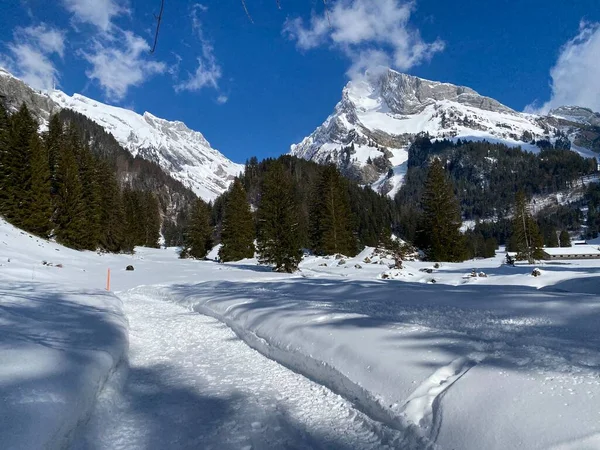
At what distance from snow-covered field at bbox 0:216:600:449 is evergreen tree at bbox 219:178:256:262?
106 ft

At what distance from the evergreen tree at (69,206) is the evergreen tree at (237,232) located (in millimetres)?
14590

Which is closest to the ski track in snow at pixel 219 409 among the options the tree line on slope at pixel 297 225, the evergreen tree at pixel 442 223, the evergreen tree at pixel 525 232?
the tree line on slope at pixel 297 225

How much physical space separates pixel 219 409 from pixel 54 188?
133 feet

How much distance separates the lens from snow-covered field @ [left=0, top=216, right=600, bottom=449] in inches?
125

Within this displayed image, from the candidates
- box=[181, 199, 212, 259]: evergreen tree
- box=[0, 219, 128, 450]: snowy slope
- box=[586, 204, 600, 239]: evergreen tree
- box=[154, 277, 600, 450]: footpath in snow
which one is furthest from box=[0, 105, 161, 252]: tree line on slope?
box=[586, 204, 600, 239]: evergreen tree

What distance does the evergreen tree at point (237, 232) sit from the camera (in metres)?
40.9

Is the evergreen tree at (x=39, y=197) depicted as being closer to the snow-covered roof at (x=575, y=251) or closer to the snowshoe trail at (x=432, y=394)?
the snowshoe trail at (x=432, y=394)

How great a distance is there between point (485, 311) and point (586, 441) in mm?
3923

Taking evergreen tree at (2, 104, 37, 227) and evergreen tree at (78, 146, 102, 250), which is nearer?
evergreen tree at (2, 104, 37, 227)

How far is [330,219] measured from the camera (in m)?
38.6

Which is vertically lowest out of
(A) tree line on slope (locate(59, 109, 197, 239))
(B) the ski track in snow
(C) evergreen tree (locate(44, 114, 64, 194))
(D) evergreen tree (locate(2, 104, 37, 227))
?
(B) the ski track in snow

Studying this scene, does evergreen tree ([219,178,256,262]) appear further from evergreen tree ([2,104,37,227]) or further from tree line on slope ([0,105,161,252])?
evergreen tree ([2,104,37,227])

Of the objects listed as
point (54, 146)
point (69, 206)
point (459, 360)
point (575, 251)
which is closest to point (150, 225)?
point (54, 146)

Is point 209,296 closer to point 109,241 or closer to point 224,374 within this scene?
point 224,374
